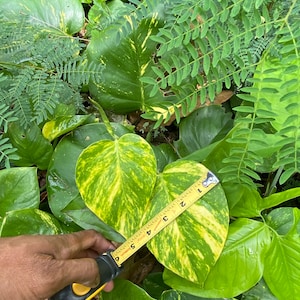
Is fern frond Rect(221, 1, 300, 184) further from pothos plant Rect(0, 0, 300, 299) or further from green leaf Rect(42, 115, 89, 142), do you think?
green leaf Rect(42, 115, 89, 142)

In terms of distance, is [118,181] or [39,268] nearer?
[39,268]

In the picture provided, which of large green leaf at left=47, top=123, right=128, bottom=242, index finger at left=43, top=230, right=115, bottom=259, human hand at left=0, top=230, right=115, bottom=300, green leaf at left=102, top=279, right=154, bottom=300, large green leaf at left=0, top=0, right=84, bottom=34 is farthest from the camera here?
large green leaf at left=0, top=0, right=84, bottom=34

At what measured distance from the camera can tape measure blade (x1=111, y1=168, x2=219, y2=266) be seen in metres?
0.90

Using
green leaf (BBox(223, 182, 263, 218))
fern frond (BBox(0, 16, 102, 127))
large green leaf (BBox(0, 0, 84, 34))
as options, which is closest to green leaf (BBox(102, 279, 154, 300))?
green leaf (BBox(223, 182, 263, 218))

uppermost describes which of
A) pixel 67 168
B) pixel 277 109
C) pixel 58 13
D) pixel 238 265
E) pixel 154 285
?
pixel 58 13

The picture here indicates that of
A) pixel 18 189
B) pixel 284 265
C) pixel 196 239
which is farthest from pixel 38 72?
pixel 284 265

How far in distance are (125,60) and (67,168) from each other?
27cm

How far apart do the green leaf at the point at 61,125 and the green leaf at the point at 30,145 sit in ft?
0.06

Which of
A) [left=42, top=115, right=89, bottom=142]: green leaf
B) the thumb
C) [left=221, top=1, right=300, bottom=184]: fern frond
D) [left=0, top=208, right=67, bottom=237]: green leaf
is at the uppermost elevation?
[left=221, top=1, right=300, bottom=184]: fern frond

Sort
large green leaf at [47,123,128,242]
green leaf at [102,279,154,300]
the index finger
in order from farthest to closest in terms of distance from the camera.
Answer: large green leaf at [47,123,128,242] → green leaf at [102,279,154,300] → the index finger

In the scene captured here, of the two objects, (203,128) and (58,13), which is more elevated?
(58,13)

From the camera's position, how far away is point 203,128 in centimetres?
112

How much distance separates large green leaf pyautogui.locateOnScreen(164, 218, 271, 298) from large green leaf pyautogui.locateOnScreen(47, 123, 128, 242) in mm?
299

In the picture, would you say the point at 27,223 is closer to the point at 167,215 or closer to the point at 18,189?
the point at 18,189
